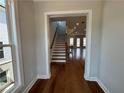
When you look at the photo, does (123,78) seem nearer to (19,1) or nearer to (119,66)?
(119,66)

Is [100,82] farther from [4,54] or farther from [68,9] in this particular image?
[4,54]

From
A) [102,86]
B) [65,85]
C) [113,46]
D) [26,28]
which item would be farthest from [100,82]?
[26,28]

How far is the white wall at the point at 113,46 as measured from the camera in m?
1.69

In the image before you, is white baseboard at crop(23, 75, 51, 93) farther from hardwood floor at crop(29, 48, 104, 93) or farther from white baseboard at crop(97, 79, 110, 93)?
white baseboard at crop(97, 79, 110, 93)

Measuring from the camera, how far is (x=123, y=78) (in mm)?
1612

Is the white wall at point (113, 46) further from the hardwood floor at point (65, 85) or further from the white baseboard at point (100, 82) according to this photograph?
the hardwood floor at point (65, 85)

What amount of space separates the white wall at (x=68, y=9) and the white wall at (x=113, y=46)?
21cm

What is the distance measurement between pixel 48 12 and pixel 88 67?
1.99 meters

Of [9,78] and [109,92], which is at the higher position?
[9,78]

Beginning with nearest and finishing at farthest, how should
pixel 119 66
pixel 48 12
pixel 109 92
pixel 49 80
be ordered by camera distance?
pixel 119 66 < pixel 109 92 < pixel 48 12 < pixel 49 80

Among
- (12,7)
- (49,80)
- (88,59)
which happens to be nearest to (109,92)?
(88,59)

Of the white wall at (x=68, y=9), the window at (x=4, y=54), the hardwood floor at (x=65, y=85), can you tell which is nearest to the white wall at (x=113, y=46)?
the white wall at (x=68, y=9)

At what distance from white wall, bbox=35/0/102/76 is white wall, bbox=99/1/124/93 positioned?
0.70ft

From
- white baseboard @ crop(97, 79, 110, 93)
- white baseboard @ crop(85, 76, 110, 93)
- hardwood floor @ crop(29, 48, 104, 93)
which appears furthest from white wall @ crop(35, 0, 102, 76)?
hardwood floor @ crop(29, 48, 104, 93)
